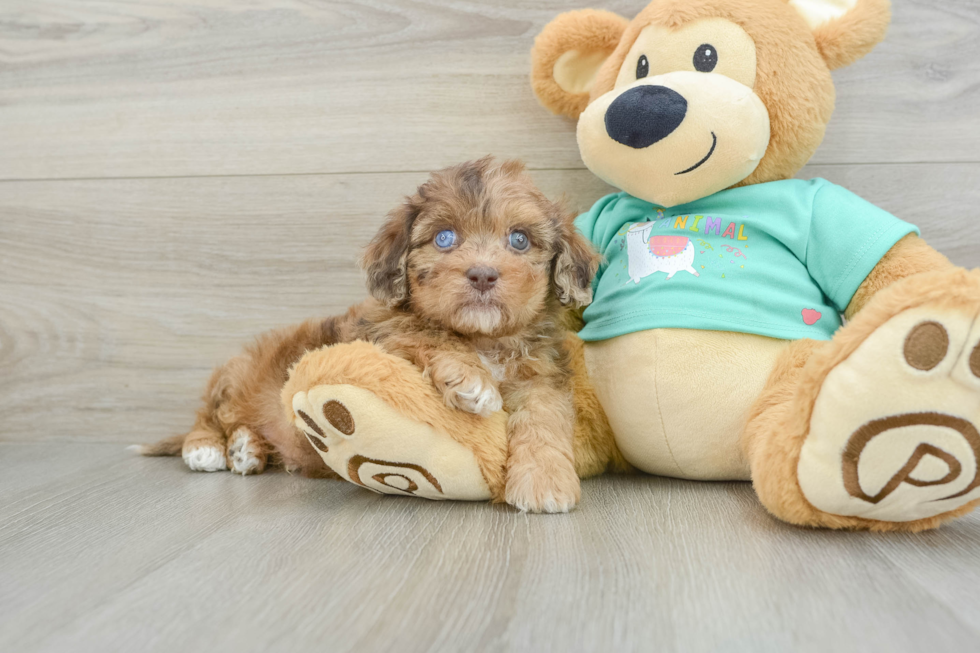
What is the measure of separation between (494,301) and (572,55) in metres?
0.77

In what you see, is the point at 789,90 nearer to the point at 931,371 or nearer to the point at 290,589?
the point at 931,371

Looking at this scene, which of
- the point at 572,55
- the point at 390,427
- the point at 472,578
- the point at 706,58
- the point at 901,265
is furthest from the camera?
the point at 572,55

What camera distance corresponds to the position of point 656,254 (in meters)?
1.53

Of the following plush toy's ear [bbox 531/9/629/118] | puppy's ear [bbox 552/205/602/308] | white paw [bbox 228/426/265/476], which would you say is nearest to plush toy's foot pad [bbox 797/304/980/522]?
puppy's ear [bbox 552/205/602/308]

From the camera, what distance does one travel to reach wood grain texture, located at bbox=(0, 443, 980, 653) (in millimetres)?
825

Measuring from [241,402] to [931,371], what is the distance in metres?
1.46

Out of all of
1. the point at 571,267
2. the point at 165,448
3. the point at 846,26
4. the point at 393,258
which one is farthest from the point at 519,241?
the point at 165,448

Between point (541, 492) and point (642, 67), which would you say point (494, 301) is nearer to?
point (541, 492)

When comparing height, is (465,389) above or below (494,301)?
below

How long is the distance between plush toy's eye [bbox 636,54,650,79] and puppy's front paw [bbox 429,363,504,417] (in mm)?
745

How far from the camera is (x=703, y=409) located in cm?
139

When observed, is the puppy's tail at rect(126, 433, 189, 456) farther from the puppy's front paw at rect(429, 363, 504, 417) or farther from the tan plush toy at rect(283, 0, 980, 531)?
the puppy's front paw at rect(429, 363, 504, 417)

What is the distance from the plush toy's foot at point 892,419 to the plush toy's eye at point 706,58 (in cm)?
Result: 64

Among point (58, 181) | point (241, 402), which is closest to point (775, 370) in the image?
point (241, 402)
